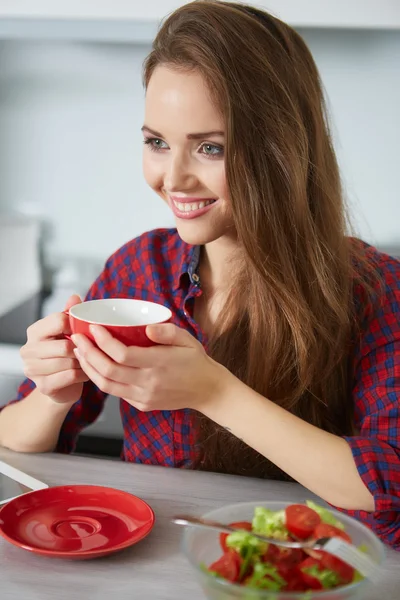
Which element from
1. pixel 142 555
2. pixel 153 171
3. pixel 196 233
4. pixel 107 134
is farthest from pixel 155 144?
pixel 107 134

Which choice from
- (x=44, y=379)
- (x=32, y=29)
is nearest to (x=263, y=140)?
(x=44, y=379)

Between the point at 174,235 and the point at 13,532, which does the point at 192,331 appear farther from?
the point at 13,532

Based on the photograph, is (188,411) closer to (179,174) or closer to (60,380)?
(60,380)

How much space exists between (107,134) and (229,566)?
183cm

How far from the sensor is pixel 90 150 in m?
2.40

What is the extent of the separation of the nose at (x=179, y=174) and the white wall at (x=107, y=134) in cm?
108

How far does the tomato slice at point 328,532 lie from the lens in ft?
2.55

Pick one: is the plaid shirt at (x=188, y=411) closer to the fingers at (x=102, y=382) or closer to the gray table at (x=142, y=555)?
the gray table at (x=142, y=555)

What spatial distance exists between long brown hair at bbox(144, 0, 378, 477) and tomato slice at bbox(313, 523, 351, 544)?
481mm

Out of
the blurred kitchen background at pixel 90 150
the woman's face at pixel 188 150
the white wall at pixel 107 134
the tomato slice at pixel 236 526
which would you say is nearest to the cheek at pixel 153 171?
the woman's face at pixel 188 150

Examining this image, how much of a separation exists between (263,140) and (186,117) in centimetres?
13

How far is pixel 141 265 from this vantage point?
152 centimetres

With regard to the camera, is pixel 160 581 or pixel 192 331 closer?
pixel 160 581

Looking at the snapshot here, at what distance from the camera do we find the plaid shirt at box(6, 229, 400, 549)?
109cm
